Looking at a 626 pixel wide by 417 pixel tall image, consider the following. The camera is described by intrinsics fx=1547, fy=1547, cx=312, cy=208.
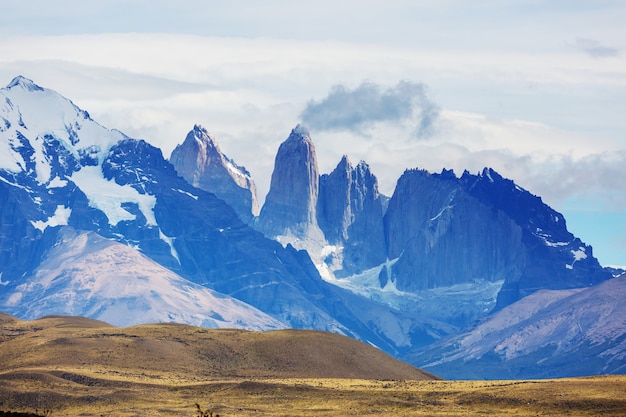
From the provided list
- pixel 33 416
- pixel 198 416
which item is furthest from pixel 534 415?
pixel 33 416

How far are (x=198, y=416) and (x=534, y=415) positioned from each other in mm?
43152

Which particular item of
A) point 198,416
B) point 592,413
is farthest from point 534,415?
point 198,416

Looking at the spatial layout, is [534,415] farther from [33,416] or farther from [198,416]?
[33,416]

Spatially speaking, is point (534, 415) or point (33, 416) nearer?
point (33, 416)

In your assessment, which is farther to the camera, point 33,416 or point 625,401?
point 625,401

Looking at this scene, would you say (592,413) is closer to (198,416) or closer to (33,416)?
(198,416)

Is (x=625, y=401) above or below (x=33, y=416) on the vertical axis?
above

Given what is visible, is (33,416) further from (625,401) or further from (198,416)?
(625,401)

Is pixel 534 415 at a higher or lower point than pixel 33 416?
higher

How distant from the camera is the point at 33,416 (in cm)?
15288

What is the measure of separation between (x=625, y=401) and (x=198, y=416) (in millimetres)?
55129

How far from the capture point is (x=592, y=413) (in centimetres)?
19788

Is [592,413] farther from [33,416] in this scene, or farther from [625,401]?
[33,416]

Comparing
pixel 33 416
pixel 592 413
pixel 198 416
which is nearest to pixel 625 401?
pixel 592 413
